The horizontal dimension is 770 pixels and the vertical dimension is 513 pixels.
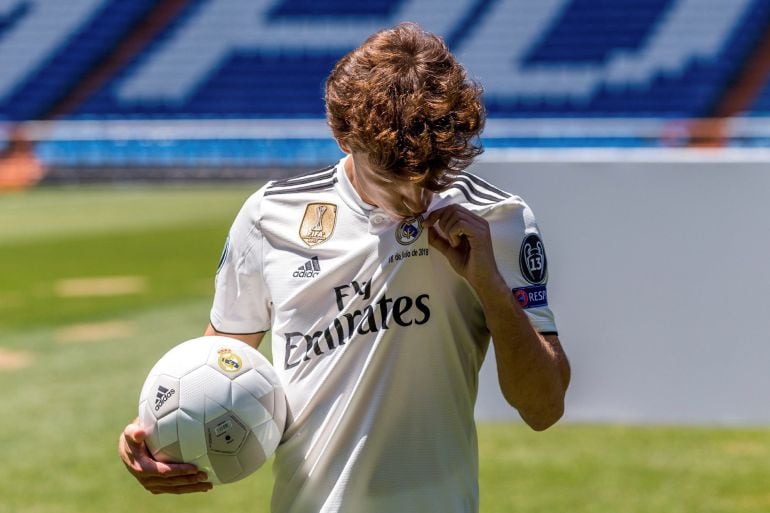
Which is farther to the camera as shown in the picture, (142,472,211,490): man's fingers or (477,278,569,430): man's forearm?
(142,472,211,490): man's fingers

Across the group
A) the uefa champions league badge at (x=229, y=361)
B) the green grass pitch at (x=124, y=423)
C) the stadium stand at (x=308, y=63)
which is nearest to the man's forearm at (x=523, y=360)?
the uefa champions league badge at (x=229, y=361)

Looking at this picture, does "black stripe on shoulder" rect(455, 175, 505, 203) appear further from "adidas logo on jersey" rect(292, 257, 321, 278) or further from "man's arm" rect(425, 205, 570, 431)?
"adidas logo on jersey" rect(292, 257, 321, 278)

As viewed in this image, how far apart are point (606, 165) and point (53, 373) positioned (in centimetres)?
444

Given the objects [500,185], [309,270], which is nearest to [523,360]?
[309,270]

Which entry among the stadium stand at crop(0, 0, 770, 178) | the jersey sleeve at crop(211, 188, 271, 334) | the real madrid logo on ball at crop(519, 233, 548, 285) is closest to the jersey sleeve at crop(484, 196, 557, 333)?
the real madrid logo on ball at crop(519, 233, 548, 285)

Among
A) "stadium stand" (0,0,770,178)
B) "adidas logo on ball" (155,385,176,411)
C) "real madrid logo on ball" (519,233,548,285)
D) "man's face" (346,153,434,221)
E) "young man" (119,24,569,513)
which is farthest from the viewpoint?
"stadium stand" (0,0,770,178)

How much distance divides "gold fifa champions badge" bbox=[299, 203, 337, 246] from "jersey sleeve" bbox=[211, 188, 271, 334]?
115 mm

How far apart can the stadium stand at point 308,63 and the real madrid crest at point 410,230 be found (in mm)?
17953

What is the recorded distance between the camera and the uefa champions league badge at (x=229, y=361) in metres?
2.67

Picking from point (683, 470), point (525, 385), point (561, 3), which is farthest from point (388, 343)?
point (561, 3)

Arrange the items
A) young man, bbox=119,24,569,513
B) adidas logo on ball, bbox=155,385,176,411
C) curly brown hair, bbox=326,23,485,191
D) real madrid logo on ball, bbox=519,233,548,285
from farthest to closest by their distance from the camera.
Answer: adidas logo on ball, bbox=155,385,176,411
real madrid logo on ball, bbox=519,233,548,285
young man, bbox=119,24,569,513
curly brown hair, bbox=326,23,485,191

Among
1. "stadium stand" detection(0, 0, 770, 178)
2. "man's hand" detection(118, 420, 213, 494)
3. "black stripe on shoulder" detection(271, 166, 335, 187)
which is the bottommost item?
"man's hand" detection(118, 420, 213, 494)

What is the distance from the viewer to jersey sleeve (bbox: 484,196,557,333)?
2.49 meters

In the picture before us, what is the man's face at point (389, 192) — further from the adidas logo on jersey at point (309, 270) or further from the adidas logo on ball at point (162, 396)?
the adidas logo on ball at point (162, 396)
